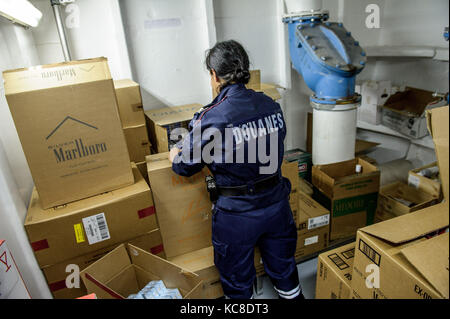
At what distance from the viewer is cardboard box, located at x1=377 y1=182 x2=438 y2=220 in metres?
1.96

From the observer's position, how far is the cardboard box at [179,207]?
1490 millimetres

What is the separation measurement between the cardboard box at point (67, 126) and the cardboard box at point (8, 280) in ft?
2.06

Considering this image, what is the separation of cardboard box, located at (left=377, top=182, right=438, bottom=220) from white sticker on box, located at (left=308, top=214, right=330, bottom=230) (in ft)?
1.50

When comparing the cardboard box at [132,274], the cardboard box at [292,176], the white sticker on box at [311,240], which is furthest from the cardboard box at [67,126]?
the white sticker on box at [311,240]

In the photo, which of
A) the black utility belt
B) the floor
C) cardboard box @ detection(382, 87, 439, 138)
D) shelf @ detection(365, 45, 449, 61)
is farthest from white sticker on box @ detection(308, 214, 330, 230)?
shelf @ detection(365, 45, 449, 61)

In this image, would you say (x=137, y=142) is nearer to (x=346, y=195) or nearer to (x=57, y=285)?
(x=57, y=285)

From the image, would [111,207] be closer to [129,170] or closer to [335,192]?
[129,170]

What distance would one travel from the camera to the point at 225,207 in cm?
136

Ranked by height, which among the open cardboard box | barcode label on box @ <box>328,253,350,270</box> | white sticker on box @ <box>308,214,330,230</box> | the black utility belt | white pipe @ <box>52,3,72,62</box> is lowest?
white sticker on box @ <box>308,214,330,230</box>

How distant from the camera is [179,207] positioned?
156 centimetres

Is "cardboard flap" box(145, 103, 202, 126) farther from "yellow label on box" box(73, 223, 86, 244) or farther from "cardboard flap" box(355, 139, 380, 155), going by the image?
"cardboard flap" box(355, 139, 380, 155)

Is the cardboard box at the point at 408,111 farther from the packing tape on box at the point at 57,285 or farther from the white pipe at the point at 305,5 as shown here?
the packing tape on box at the point at 57,285
